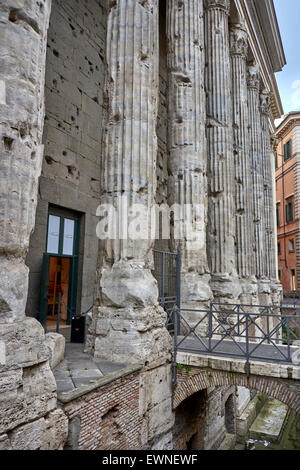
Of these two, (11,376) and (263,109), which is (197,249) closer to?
(11,376)

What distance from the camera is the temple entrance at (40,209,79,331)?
26.0 feet

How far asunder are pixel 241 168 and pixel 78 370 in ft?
30.5

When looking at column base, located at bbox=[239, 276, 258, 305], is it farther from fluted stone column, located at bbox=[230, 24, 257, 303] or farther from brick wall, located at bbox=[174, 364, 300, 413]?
brick wall, located at bbox=[174, 364, 300, 413]

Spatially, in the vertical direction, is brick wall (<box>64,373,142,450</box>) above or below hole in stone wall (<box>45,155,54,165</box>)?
below

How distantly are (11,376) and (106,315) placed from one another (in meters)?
2.42

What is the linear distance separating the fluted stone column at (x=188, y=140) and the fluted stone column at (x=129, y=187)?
198cm

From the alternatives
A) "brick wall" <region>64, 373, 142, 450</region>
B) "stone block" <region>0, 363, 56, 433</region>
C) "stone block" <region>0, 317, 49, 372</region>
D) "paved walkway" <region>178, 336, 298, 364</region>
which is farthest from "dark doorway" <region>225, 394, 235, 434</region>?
"stone block" <region>0, 317, 49, 372</region>

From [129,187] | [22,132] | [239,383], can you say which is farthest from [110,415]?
[22,132]

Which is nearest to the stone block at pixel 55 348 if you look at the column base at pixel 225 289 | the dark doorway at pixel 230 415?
the column base at pixel 225 289

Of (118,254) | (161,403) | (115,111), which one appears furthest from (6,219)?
(161,403)

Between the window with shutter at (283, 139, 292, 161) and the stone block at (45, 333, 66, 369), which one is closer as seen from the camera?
the stone block at (45, 333, 66, 369)

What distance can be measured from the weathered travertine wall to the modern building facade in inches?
811

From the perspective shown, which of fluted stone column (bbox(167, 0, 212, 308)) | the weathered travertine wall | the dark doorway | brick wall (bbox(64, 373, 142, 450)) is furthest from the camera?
the dark doorway

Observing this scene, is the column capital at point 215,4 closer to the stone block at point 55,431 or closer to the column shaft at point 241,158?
the column shaft at point 241,158
